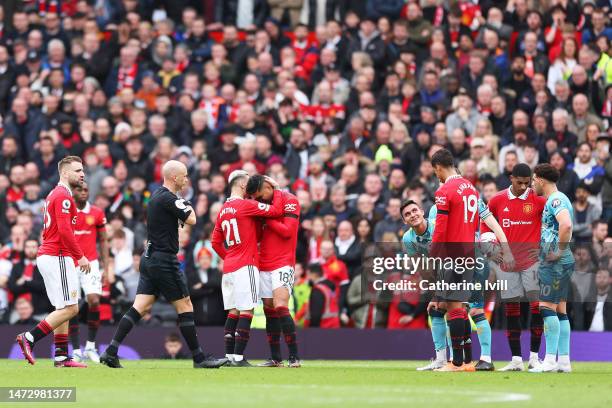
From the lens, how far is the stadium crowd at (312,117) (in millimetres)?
21984

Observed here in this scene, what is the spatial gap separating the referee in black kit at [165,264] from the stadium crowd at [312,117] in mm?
4975

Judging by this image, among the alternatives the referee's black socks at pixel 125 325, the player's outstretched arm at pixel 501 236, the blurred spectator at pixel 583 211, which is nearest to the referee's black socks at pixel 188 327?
the referee's black socks at pixel 125 325

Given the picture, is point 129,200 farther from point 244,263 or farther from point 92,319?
point 244,263

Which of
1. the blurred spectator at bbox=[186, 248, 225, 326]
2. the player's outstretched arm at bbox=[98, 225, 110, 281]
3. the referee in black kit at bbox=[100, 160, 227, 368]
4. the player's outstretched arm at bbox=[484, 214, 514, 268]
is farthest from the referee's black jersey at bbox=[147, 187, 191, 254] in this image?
the blurred spectator at bbox=[186, 248, 225, 326]

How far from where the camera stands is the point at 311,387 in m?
12.8

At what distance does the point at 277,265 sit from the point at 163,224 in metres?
1.83

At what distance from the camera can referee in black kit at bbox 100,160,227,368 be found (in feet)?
51.1

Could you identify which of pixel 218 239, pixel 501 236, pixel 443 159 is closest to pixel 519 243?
pixel 501 236

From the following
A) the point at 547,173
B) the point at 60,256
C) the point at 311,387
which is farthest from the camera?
the point at 60,256

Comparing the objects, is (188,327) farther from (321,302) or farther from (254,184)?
(321,302)

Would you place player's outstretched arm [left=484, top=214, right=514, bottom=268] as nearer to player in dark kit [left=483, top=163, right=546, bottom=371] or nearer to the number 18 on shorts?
player in dark kit [left=483, top=163, right=546, bottom=371]

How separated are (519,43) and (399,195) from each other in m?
4.63

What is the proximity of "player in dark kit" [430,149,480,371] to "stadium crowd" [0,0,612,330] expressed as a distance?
493 cm

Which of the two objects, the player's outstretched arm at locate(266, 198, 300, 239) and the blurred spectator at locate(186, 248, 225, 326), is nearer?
the player's outstretched arm at locate(266, 198, 300, 239)
